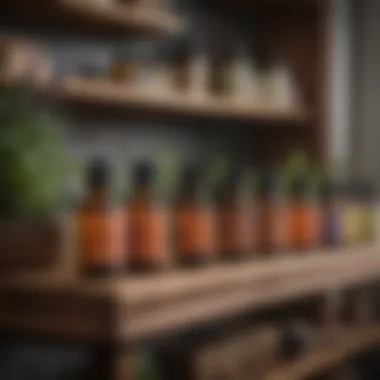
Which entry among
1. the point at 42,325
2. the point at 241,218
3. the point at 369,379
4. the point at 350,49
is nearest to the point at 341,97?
the point at 350,49

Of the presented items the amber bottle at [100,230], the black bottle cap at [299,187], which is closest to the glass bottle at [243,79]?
the black bottle cap at [299,187]

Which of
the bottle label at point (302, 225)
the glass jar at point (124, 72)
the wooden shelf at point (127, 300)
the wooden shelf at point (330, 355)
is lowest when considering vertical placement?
the wooden shelf at point (330, 355)

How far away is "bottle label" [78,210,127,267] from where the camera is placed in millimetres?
1541

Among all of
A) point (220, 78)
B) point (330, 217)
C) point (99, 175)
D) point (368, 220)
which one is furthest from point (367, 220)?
point (99, 175)

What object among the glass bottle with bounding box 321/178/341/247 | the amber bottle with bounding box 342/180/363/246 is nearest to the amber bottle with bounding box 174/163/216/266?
the glass bottle with bounding box 321/178/341/247

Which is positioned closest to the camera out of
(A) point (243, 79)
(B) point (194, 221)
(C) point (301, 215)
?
(B) point (194, 221)

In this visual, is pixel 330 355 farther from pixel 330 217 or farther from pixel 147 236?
pixel 147 236

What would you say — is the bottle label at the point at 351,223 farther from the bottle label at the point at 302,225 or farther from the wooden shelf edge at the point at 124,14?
the wooden shelf edge at the point at 124,14

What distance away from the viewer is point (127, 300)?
1.41 metres

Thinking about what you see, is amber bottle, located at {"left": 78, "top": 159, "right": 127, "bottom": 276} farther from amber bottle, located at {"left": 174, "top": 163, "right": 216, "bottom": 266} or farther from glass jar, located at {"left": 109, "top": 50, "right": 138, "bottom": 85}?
glass jar, located at {"left": 109, "top": 50, "right": 138, "bottom": 85}

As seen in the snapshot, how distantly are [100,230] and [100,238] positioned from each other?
13 mm

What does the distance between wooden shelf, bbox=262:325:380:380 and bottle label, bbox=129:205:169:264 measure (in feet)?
1.84

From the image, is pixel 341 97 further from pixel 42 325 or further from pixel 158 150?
pixel 42 325

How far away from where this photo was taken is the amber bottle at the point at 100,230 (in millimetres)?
1542
